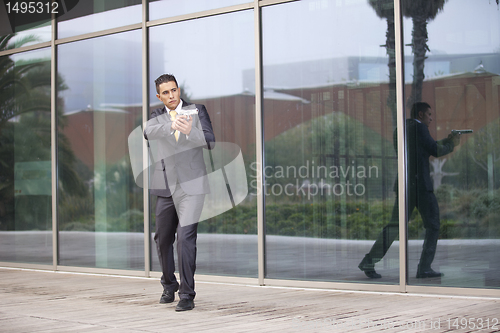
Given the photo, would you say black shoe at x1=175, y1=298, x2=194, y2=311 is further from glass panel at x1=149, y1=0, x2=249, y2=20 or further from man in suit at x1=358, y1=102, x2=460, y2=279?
glass panel at x1=149, y1=0, x2=249, y2=20

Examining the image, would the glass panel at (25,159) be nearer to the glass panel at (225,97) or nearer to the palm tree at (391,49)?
the glass panel at (225,97)

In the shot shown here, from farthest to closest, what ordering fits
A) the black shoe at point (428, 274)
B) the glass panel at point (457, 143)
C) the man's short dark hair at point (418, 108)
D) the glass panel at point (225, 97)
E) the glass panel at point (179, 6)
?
the glass panel at point (179, 6) < the glass panel at point (225, 97) < the man's short dark hair at point (418, 108) < the black shoe at point (428, 274) < the glass panel at point (457, 143)

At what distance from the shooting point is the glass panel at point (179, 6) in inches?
214

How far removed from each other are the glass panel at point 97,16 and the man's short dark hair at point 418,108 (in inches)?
118

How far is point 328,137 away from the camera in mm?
4879

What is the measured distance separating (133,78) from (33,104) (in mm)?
1551

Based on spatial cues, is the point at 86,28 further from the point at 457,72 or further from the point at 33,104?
the point at 457,72

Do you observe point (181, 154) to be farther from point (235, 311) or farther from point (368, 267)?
point (368, 267)

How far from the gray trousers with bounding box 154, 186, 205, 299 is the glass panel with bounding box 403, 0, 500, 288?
1761 millimetres

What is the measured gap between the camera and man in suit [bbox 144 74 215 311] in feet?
12.3

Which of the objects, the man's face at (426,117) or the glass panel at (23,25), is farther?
the glass panel at (23,25)

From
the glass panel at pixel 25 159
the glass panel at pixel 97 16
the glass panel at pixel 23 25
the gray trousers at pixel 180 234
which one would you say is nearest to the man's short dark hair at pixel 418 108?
the gray trousers at pixel 180 234

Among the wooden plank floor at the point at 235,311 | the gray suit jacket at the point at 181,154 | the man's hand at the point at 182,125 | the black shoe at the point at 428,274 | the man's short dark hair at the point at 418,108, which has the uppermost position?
the man's short dark hair at the point at 418,108

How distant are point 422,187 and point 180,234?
196 centimetres
